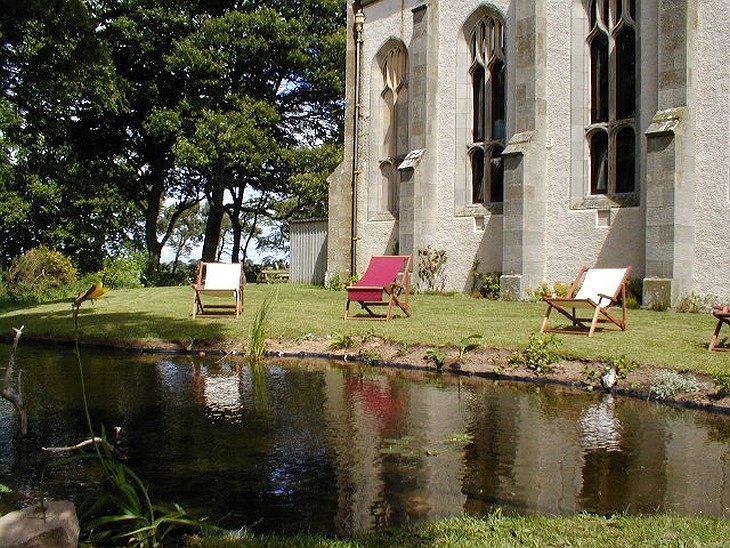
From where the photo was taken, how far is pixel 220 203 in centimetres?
2908

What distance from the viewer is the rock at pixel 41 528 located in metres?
2.82

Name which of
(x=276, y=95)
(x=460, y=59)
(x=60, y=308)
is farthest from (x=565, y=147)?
(x=276, y=95)

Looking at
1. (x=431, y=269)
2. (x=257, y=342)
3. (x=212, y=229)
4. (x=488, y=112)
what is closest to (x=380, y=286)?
(x=257, y=342)

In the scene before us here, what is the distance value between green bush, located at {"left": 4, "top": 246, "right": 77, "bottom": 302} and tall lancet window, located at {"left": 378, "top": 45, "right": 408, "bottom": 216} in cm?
911

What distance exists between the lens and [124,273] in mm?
24422

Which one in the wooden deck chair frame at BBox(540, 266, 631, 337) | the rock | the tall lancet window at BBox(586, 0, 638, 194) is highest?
the tall lancet window at BBox(586, 0, 638, 194)

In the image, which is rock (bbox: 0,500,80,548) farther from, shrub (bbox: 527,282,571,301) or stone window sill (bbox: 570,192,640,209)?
stone window sill (bbox: 570,192,640,209)

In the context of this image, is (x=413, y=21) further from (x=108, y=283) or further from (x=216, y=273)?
(x=108, y=283)

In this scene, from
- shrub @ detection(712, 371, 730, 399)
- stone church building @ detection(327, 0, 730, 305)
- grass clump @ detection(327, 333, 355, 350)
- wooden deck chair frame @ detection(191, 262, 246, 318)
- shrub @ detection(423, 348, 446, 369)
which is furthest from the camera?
stone church building @ detection(327, 0, 730, 305)

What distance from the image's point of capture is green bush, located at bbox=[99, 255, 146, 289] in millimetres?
24062

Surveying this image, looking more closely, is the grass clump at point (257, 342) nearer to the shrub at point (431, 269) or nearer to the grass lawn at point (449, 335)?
the grass lawn at point (449, 335)

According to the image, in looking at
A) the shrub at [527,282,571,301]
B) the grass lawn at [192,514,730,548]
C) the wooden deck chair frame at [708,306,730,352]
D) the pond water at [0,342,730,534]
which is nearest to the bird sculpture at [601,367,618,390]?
the pond water at [0,342,730,534]

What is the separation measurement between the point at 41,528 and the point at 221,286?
1090cm

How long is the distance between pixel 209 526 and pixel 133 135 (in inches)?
1078
